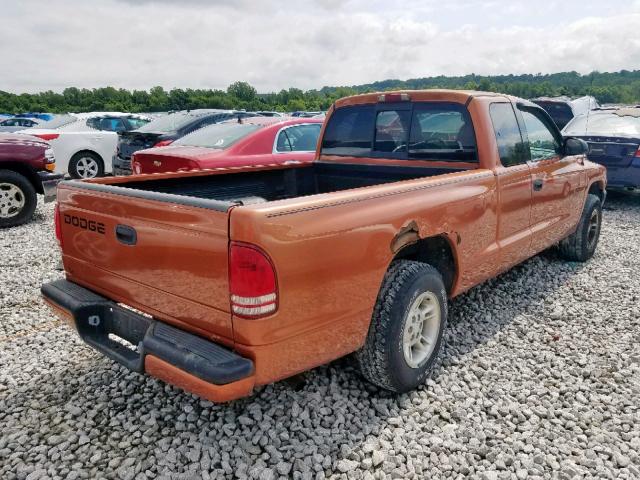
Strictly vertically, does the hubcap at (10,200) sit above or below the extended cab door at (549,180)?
below

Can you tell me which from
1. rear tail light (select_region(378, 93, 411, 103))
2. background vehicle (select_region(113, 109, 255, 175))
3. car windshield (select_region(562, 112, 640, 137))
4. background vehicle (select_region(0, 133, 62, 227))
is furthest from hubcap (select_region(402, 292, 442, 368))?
background vehicle (select_region(113, 109, 255, 175))

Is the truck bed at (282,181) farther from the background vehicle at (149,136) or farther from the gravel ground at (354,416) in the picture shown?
the background vehicle at (149,136)

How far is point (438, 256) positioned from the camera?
3.42m

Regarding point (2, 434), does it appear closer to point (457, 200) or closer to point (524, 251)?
point (457, 200)

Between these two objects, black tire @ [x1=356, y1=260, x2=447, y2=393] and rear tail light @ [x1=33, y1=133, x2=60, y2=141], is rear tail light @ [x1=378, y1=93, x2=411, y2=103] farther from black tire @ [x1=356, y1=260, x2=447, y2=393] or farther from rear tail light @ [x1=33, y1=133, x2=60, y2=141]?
rear tail light @ [x1=33, y1=133, x2=60, y2=141]

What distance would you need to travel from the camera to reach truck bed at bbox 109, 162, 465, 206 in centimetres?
369

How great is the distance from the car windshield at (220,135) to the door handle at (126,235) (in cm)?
446

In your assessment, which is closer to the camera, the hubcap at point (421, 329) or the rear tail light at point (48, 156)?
the hubcap at point (421, 329)

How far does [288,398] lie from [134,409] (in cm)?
90

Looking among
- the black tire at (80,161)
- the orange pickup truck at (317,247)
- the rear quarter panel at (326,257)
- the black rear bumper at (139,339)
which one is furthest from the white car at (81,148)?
the rear quarter panel at (326,257)

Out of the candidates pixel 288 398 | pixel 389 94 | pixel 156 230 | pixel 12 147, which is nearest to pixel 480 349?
pixel 288 398

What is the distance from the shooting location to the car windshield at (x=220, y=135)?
23.4 ft

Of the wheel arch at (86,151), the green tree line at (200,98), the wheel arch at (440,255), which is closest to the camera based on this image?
the wheel arch at (440,255)

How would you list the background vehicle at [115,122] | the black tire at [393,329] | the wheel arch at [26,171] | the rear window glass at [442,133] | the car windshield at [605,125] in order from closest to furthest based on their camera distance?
the black tire at [393,329] → the rear window glass at [442,133] → the wheel arch at [26,171] → the car windshield at [605,125] → the background vehicle at [115,122]
